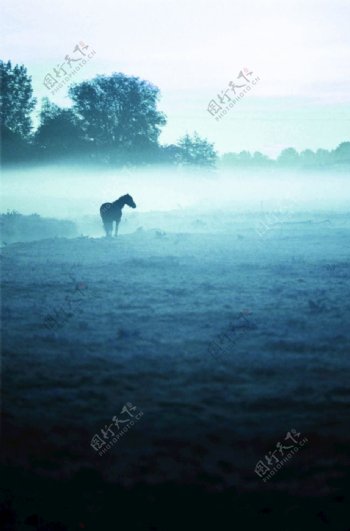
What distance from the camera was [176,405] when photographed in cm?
494

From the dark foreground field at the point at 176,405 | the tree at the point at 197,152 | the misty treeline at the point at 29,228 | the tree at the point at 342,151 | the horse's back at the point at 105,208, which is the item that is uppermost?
the tree at the point at 342,151

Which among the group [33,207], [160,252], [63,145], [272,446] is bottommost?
[272,446]

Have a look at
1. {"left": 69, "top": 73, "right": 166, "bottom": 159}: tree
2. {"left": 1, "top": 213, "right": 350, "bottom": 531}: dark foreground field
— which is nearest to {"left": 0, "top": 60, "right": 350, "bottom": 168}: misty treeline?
{"left": 69, "top": 73, "right": 166, "bottom": 159}: tree

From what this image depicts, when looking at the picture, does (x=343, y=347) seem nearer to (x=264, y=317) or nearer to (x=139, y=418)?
(x=264, y=317)

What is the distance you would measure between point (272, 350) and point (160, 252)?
1154 centimetres

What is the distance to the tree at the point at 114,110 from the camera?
141 feet

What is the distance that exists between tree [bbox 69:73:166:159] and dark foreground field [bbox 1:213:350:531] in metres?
35.0

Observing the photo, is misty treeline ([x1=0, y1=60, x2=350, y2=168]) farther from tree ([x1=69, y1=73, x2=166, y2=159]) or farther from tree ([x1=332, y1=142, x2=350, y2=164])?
tree ([x1=332, y1=142, x2=350, y2=164])

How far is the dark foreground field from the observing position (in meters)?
3.40

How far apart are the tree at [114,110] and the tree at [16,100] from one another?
6173mm

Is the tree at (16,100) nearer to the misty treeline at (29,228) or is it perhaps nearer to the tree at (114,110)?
the tree at (114,110)

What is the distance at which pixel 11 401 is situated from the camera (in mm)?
5039

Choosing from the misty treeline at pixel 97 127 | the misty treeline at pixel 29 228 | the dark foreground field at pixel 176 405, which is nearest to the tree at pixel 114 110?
the misty treeline at pixel 97 127

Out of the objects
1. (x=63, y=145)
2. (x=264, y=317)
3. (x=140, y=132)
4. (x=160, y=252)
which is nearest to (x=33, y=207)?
(x=63, y=145)
